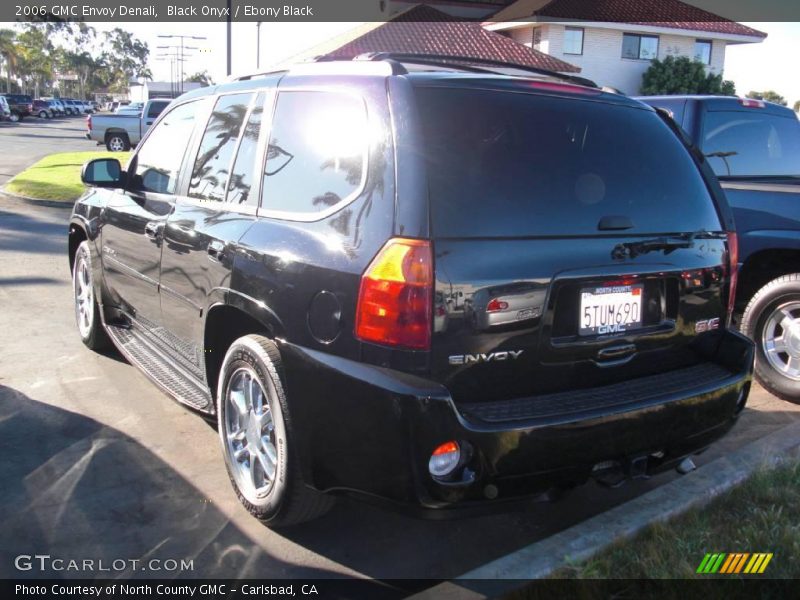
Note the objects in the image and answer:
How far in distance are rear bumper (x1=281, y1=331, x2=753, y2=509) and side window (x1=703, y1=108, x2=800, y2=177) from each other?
3.17 metres

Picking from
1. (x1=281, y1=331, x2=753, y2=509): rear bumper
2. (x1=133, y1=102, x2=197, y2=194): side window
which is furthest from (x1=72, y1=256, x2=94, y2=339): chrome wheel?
(x1=281, y1=331, x2=753, y2=509): rear bumper

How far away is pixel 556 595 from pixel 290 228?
1762 millimetres

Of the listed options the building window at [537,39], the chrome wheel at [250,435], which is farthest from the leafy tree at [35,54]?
the chrome wheel at [250,435]

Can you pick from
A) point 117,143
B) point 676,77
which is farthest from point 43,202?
point 676,77

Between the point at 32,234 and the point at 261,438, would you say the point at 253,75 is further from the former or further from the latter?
the point at 32,234

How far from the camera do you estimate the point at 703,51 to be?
3672 cm

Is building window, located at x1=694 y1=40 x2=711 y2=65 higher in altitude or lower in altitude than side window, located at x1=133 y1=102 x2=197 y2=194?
higher

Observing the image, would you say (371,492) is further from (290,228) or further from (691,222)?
(691,222)

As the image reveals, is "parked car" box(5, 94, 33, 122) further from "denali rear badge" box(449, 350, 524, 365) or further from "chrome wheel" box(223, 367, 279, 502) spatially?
"denali rear badge" box(449, 350, 524, 365)

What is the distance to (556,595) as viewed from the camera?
9.27 ft

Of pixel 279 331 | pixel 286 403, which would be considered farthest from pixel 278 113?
pixel 286 403

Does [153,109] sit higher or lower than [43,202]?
higher

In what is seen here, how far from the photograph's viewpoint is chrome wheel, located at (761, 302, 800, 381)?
517cm

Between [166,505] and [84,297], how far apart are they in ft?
9.48
